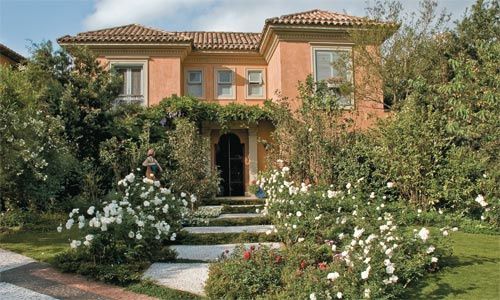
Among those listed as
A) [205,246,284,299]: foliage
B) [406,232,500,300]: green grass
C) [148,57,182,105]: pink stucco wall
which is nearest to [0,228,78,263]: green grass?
[205,246,284,299]: foliage

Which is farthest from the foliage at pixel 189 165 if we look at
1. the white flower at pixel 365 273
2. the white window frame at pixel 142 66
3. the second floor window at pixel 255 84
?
the white flower at pixel 365 273

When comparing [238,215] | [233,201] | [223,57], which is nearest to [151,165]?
[238,215]

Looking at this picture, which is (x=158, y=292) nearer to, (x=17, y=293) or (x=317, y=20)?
(x=17, y=293)

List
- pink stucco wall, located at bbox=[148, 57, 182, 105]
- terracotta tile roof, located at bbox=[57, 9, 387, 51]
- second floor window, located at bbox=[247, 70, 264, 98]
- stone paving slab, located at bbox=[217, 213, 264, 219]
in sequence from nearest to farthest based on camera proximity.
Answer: stone paving slab, located at bbox=[217, 213, 264, 219]
terracotta tile roof, located at bbox=[57, 9, 387, 51]
pink stucco wall, located at bbox=[148, 57, 182, 105]
second floor window, located at bbox=[247, 70, 264, 98]

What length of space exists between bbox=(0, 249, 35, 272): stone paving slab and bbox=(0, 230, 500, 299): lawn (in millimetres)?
156

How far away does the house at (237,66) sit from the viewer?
1703cm

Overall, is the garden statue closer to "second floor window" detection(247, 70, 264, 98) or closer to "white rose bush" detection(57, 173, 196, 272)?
"white rose bush" detection(57, 173, 196, 272)

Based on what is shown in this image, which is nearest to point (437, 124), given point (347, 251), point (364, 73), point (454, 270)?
point (364, 73)

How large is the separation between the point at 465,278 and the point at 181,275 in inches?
156

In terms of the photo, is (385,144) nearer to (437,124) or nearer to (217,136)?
(437,124)

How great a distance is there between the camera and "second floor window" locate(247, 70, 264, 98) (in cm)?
1934

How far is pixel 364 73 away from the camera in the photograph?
645 inches

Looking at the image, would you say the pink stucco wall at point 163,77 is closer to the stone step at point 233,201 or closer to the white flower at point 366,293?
the stone step at point 233,201

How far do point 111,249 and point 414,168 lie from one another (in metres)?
7.76
